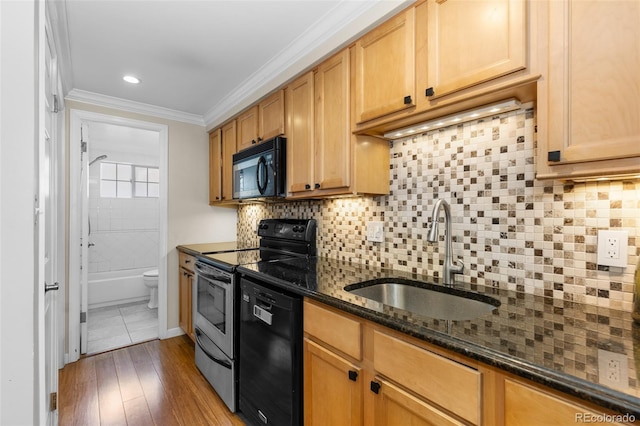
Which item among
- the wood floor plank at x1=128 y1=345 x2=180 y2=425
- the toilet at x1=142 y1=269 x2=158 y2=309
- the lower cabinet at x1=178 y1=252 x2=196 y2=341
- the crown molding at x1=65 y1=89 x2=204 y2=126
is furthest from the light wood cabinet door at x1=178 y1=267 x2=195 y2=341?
the crown molding at x1=65 y1=89 x2=204 y2=126

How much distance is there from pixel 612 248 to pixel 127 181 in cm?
542

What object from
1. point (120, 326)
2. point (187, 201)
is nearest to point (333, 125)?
point (187, 201)

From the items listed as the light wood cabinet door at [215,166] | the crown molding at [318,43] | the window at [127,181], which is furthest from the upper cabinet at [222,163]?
the window at [127,181]

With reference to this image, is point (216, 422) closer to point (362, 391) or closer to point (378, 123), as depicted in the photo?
point (362, 391)

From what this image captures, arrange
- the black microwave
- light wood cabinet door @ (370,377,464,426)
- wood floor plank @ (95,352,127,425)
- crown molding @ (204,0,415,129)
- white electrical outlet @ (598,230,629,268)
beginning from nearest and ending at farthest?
1. light wood cabinet door @ (370,377,464,426)
2. white electrical outlet @ (598,230,629,268)
3. crown molding @ (204,0,415,129)
4. wood floor plank @ (95,352,127,425)
5. the black microwave

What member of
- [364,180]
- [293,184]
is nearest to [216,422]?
[293,184]

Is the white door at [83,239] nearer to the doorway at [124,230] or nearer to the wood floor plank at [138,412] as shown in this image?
the doorway at [124,230]

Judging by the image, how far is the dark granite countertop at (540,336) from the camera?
65 cm

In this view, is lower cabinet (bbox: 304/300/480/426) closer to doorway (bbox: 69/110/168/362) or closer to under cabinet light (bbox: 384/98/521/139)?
under cabinet light (bbox: 384/98/521/139)

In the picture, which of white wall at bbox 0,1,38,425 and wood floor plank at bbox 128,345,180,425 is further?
wood floor plank at bbox 128,345,180,425

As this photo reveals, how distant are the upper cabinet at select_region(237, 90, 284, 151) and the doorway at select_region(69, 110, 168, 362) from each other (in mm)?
1044

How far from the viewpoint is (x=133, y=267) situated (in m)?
4.61

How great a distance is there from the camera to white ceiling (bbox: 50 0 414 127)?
5.35 ft

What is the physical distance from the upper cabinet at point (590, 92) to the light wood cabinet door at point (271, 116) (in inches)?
63.7
